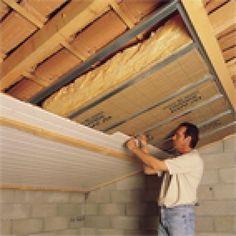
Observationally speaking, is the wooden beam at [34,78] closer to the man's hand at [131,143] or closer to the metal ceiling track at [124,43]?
the metal ceiling track at [124,43]

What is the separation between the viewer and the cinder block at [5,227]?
348 centimetres

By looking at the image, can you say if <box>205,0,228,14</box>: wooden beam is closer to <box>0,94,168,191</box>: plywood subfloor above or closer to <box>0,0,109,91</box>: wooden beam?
<box>0,0,109,91</box>: wooden beam

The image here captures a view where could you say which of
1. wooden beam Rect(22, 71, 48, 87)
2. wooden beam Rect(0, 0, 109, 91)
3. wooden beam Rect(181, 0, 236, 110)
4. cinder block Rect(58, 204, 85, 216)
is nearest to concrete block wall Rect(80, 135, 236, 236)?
cinder block Rect(58, 204, 85, 216)

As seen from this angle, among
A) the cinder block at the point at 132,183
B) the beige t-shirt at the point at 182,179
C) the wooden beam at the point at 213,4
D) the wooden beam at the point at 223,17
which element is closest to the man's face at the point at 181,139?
the beige t-shirt at the point at 182,179

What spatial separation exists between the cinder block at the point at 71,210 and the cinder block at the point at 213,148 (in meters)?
2.14

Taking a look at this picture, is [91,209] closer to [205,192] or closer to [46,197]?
[46,197]

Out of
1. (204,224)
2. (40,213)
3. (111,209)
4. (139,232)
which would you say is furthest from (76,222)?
(204,224)

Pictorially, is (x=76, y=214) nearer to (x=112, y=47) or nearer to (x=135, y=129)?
(x=135, y=129)

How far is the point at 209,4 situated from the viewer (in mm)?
1755

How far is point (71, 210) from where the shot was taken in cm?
467

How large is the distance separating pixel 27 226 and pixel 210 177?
2.46 m

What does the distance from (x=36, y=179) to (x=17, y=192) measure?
13.3 inches

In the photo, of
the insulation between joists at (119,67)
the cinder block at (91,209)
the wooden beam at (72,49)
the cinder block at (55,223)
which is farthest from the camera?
the cinder block at (91,209)

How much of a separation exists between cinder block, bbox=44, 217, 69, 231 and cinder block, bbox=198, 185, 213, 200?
2.01 metres
